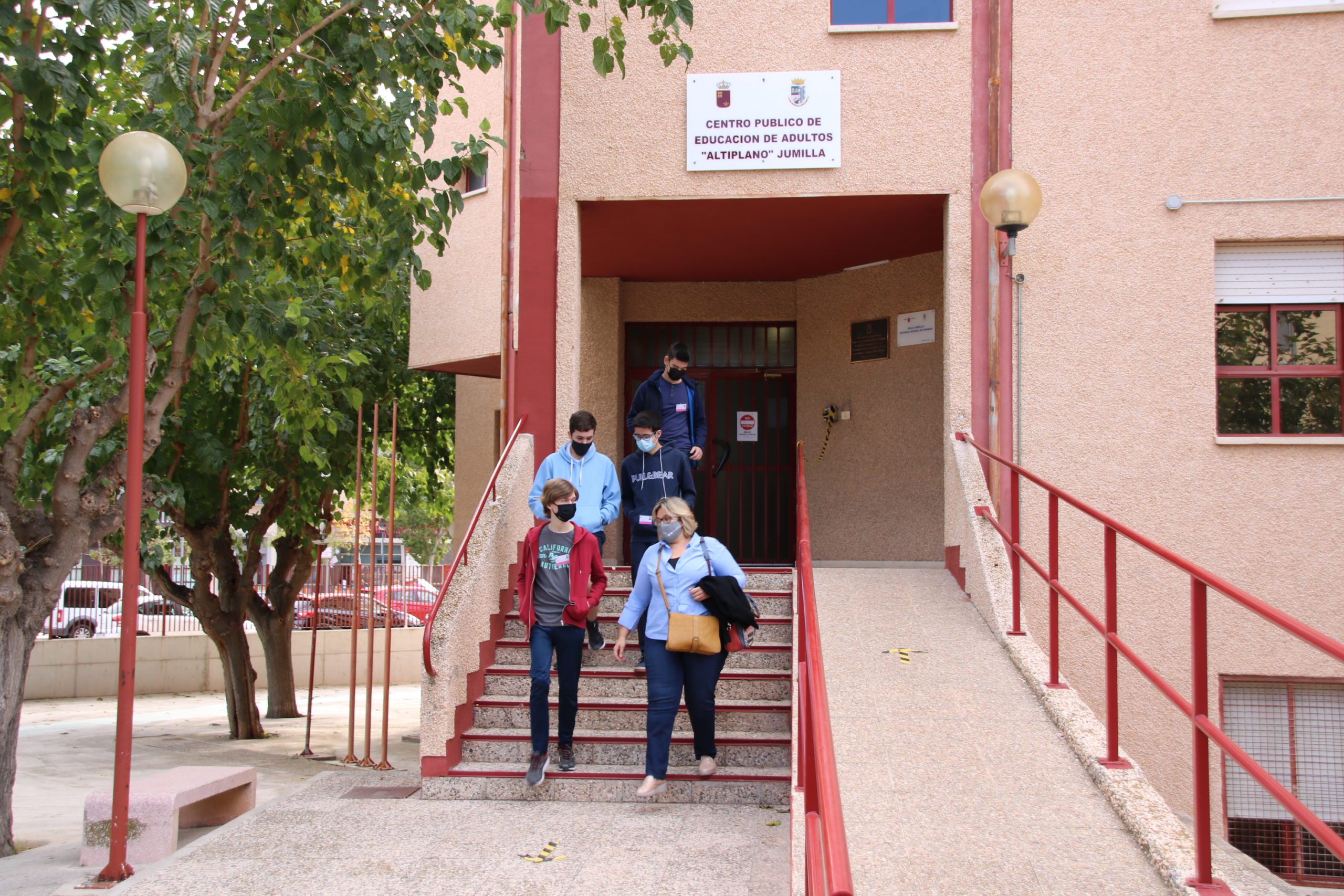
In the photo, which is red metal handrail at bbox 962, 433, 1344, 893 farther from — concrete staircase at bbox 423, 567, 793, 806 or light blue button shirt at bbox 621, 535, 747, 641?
concrete staircase at bbox 423, 567, 793, 806

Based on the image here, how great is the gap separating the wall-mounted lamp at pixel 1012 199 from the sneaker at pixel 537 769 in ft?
14.8

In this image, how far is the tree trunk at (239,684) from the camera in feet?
50.4

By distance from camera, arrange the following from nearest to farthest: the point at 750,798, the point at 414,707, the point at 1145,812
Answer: the point at 1145,812, the point at 750,798, the point at 414,707

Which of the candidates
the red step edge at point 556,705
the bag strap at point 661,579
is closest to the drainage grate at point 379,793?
the red step edge at point 556,705

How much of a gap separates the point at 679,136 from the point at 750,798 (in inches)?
201

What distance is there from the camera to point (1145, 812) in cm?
454

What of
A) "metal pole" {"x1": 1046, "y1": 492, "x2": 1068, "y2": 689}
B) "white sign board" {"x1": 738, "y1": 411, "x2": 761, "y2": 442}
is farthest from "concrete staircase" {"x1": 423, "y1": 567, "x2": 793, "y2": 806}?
"white sign board" {"x1": 738, "y1": 411, "x2": 761, "y2": 442}

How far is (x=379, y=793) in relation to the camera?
7188mm

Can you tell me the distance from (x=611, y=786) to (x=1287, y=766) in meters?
4.75

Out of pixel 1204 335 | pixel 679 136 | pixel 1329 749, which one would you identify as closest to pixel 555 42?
pixel 679 136

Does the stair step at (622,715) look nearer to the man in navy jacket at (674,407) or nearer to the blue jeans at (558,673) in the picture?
the blue jeans at (558,673)

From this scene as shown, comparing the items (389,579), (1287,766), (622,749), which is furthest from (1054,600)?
(389,579)

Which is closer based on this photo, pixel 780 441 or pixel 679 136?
pixel 679 136

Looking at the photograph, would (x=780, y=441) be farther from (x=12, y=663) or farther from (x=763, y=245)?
(x=12, y=663)
